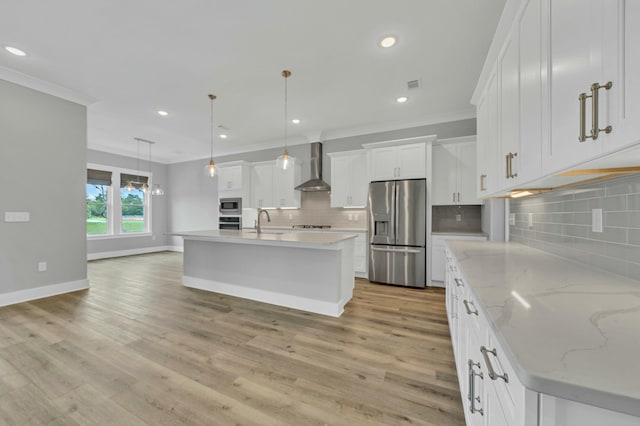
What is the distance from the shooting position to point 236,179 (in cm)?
606

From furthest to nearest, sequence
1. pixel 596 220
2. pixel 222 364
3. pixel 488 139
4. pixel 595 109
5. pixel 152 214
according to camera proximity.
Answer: pixel 152 214 → pixel 488 139 → pixel 222 364 → pixel 596 220 → pixel 595 109

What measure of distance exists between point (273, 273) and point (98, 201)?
6.22 metres

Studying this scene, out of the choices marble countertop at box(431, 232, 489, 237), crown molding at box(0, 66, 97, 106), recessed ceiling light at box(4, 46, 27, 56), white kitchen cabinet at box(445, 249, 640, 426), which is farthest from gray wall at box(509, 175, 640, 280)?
crown molding at box(0, 66, 97, 106)

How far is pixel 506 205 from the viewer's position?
2920 millimetres

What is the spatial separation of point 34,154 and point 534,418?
5.41 m

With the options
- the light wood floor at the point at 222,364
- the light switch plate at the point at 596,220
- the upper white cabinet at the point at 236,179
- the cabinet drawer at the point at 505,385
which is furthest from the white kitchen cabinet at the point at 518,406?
the upper white cabinet at the point at 236,179

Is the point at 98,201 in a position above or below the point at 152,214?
above

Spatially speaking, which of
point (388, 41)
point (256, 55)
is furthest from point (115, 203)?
point (388, 41)

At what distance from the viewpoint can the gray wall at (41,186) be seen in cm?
319

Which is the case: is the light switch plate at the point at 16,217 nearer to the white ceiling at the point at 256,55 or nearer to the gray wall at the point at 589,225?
the white ceiling at the point at 256,55

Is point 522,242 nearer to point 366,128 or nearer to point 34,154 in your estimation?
point 366,128

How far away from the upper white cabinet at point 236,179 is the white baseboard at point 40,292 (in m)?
3.18

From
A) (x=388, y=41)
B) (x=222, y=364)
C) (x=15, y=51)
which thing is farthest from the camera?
(x=15, y=51)

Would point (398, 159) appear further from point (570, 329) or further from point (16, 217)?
point (16, 217)
